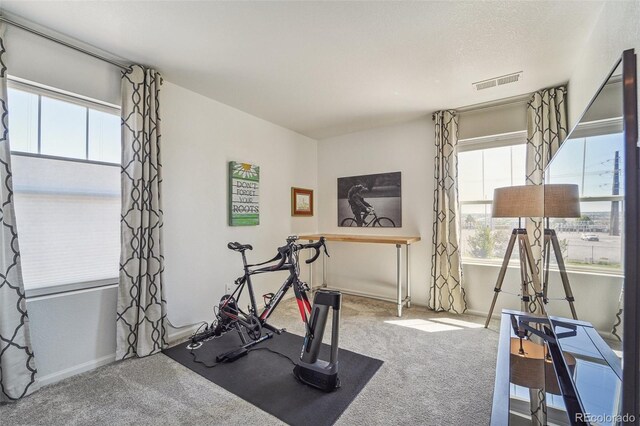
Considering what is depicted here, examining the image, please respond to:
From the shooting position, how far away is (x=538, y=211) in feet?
7.09

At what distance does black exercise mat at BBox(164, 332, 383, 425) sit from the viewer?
166 cm

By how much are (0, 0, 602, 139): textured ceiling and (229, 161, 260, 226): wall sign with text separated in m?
0.82

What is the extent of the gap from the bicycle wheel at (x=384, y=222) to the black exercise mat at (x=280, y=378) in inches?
77.1

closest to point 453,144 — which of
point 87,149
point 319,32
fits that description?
point 319,32

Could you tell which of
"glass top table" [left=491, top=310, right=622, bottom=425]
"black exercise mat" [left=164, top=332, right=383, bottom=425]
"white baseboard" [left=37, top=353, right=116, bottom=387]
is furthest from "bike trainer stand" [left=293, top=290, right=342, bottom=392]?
"white baseboard" [left=37, top=353, right=116, bottom=387]

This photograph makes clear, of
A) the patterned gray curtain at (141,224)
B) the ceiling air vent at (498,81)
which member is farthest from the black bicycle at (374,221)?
the patterned gray curtain at (141,224)

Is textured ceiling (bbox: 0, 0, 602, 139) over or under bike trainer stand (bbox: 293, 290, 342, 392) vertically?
over

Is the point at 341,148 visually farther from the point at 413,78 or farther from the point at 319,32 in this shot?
the point at 319,32

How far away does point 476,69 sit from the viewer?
7.66 ft

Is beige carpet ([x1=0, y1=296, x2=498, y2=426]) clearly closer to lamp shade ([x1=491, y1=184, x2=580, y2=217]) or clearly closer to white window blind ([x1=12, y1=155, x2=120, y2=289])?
white window blind ([x1=12, y1=155, x2=120, y2=289])

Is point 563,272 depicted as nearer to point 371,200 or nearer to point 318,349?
point 318,349

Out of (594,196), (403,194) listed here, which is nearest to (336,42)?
(594,196)

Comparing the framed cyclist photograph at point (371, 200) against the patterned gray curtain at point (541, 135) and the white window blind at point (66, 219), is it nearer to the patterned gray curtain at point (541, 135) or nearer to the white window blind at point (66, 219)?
the patterned gray curtain at point (541, 135)

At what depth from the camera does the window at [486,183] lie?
10.1 feet
